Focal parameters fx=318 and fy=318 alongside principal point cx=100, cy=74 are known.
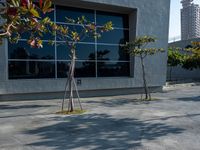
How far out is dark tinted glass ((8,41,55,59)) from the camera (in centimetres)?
1833

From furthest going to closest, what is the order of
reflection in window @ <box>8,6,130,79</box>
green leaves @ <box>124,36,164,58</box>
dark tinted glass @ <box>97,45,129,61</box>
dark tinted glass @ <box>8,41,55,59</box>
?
dark tinted glass @ <box>97,45,129,61</box> → green leaves @ <box>124,36,164,58</box> → reflection in window @ <box>8,6,130,79</box> → dark tinted glass @ <box>8,41,55,59</box>

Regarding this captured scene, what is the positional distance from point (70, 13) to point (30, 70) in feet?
15.5

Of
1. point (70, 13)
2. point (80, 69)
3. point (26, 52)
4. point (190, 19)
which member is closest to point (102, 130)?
point (26, 52)

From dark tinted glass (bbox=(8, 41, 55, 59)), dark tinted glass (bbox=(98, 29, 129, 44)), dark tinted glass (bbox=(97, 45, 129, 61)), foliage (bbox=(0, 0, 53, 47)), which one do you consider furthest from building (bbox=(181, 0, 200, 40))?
foliage (bbox=(0, 0, 53, 47))

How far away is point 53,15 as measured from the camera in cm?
1998

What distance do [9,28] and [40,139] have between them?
17.6 feet

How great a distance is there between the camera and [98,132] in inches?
373

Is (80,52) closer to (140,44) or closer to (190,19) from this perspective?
(140,44)

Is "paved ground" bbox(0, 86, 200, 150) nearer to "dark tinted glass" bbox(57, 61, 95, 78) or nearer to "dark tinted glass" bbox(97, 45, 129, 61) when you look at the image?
"dark tinted glass" bbox(57, 61, 95, 78)

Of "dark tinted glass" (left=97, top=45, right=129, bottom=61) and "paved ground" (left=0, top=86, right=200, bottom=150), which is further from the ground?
"dark tinted glass" (left=97, top=45, right=129, bottom=61)

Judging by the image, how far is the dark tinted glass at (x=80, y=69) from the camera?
66.1 ft

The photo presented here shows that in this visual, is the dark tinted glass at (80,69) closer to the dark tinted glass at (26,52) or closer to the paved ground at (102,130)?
the dark tinted glass at (26,52)

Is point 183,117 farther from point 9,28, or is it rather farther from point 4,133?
point 9,28

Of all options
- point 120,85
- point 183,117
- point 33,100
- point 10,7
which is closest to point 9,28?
point 10,7
